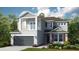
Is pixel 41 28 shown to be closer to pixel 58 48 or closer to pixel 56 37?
pixel 56 37

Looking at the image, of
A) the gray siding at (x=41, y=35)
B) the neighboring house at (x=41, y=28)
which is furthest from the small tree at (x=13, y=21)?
the gray siding at (x=41, y=35)

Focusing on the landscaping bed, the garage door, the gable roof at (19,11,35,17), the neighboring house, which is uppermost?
the gable roof at (19,11,35,17)

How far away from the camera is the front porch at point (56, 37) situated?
7219mm

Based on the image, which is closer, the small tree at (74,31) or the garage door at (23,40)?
the small tree at (74,31)

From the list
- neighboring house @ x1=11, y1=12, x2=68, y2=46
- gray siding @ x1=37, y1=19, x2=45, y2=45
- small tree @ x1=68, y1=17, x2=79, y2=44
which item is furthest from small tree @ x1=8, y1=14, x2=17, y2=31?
small tree @ x1=68, y1=17, x2=79, y2=44

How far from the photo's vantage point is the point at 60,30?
23.7ft

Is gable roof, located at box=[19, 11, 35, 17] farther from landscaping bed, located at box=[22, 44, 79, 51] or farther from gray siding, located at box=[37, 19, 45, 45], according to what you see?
landscaping bed, located at box=[22, 44, 79, 51]

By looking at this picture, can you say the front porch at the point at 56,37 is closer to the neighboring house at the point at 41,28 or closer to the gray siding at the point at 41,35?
the neighboring house at the point at 41,28

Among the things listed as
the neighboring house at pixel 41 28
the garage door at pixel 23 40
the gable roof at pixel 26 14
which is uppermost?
the gable roof at pixel 26 14

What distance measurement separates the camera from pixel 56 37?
7.25 meters

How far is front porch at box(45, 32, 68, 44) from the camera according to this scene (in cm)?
722

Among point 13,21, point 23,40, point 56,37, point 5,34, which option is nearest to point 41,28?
point 56,37
